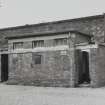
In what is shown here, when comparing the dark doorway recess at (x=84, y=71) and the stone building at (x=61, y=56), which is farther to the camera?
the dark doorway recess at (x=84, y=71)

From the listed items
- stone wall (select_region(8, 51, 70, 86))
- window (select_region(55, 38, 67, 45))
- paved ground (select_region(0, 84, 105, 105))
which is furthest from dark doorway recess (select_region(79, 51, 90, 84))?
paved ground (select_region(0, 84, 105, 105))

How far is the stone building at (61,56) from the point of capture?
730 inches

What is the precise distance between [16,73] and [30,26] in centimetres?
738

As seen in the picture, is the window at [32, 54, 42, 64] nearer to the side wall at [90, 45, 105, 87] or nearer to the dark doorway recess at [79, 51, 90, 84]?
the dark doorway recess at [79, 51, 90, 84]

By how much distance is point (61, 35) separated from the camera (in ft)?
63.4

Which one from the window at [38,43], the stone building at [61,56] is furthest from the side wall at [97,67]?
the window at [38,43]

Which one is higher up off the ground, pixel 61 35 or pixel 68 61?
pixel 61 35

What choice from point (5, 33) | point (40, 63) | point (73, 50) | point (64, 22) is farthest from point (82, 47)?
point (5, 33)

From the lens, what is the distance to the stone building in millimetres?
18547

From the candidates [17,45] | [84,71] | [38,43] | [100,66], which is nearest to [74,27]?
[38,43]

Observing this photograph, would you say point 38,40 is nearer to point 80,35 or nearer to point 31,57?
point 31,57

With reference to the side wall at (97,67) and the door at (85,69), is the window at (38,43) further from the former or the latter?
the side wall at (97,67)

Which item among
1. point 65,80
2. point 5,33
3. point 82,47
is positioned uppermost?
point 5,33

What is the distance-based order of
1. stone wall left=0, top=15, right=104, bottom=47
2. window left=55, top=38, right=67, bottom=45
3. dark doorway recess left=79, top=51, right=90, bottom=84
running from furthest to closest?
stone wall left=0, top=15, right=104, bottom=47, dark doorway recess left=79, top=51, right=90, bottom=84, window left=55, top=38, right=67, bottom=45
